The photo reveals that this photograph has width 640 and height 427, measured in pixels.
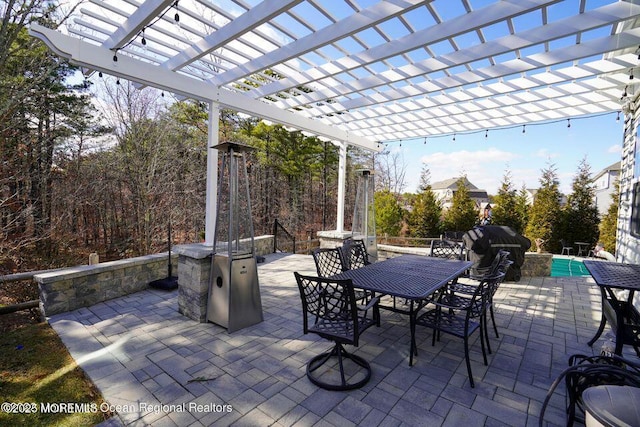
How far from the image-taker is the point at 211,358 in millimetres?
2652

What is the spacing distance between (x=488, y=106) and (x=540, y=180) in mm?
6567

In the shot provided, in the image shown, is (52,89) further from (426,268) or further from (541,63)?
(541,63)

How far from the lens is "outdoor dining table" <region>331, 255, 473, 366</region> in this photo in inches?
101

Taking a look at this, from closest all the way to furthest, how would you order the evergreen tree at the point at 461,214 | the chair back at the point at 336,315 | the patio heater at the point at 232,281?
the chair back at the point at 336,315 → the patio heater at the point at 232,281 → the evergreen tree at the point at 461,214

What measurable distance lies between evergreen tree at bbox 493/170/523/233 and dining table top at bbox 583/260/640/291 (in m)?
7.26

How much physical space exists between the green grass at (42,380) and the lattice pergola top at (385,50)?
9.71 ft

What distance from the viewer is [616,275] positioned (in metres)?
2.86

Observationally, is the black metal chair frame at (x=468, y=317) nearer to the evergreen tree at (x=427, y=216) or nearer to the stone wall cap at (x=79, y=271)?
the stone wall cap at (x=79, y=271)

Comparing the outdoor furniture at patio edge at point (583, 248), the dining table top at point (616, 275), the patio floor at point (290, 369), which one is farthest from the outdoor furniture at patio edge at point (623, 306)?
the outdoor furniture at patio edge at point (583, 248)

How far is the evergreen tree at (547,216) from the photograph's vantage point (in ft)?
31.2

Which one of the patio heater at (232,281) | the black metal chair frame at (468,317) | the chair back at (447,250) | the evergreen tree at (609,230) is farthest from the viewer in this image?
the evergreen tree at (609,230)

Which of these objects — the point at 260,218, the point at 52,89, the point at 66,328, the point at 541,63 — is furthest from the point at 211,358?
the point at 260,218


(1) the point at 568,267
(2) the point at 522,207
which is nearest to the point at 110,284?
(1) the point at 568,267

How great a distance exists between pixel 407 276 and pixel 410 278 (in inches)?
3.6
